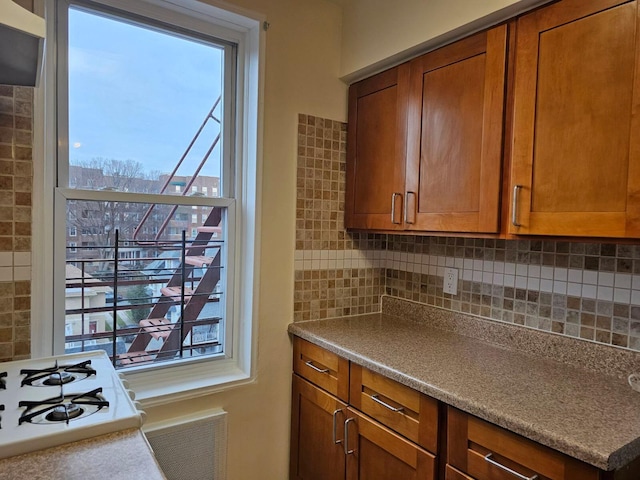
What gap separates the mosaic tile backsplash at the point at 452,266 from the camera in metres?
1.41

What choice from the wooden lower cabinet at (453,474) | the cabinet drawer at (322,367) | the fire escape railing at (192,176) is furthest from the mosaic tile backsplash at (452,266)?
the wooden lower cabinet at (453,474)

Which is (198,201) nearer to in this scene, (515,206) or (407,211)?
(407,211)

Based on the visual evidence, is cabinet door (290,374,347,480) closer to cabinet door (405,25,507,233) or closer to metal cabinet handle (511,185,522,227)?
cabinet door (405,25,507,233)

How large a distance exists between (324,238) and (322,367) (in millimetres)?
624

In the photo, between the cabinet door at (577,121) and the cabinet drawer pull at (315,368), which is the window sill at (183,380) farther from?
the cabinet door at (577,121)

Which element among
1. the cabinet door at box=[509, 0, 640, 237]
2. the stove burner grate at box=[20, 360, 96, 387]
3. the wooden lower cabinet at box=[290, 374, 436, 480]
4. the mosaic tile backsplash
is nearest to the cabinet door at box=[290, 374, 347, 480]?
the wooden lower cabinet at box=[290, 374, 436, 480]

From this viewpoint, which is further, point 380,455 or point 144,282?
point 144,282

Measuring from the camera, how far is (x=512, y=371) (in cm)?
139

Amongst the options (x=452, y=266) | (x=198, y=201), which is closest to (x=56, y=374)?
(x=198, y=201)

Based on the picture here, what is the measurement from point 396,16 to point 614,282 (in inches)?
51.8

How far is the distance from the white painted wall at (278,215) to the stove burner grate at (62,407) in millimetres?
803

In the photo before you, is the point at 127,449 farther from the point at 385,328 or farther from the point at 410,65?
the point at 410,65

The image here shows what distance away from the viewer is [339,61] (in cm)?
207

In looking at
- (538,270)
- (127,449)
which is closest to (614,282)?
(538,270)
